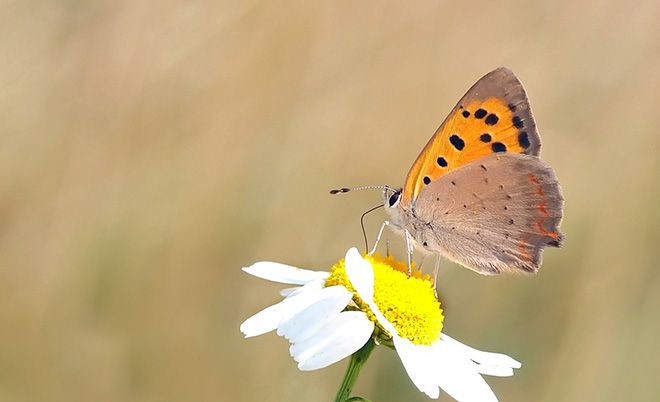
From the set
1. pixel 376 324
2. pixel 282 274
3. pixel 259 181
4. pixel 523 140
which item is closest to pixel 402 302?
pixel 376 324

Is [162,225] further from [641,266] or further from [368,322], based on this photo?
[641,266]

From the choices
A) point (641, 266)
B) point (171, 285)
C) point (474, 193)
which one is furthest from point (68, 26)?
point (641, 266)

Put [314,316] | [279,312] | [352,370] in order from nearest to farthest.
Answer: [352,370], [314,316], [279,312]

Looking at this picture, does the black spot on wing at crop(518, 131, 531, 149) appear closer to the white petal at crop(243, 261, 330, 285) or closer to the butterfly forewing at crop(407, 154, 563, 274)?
the butterfly forewing at crop(407, 154, 563, 274)

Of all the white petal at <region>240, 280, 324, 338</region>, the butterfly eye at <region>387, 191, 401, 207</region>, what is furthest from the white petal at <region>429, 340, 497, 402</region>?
the butterfly eye at <region>387, 191, 401, 207</region>

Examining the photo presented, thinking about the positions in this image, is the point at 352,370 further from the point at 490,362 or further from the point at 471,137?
the point at 471,137

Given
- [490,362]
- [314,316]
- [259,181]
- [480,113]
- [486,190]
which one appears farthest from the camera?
[259,181]
